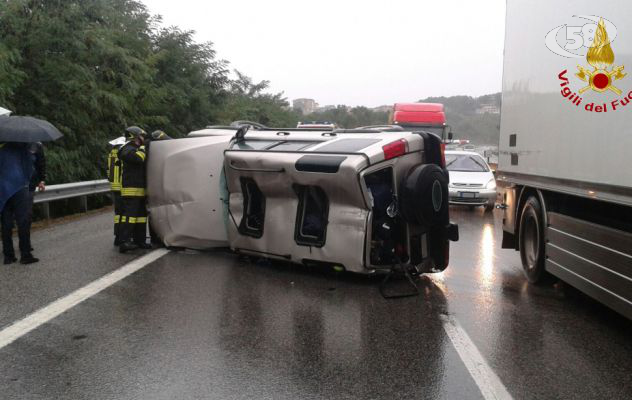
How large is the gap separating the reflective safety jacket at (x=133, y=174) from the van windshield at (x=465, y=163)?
10.00 metres

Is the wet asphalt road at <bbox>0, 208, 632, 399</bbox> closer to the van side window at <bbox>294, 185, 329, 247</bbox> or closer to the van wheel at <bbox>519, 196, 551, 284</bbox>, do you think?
the van wheel at <bbox>519, 196, 551, 284</bbox>

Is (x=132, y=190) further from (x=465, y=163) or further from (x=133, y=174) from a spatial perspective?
(x=465, y=163)

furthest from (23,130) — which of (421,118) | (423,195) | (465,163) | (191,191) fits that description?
(421,118)

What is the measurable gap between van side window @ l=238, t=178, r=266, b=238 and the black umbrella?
2552 mm

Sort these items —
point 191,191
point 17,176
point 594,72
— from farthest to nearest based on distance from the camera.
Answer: point 191,191 → point 17,176 → point 594,72

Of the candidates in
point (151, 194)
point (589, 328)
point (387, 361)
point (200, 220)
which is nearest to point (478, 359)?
point (387, 361)

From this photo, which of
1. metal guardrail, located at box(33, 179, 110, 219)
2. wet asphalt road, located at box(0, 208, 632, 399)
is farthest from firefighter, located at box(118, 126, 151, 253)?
metal guardrail, located at box(33, 179, 110, 219)

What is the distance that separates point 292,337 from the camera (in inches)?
206

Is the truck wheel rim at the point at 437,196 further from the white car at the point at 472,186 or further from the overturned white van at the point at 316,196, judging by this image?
the white car at the point at 472,186

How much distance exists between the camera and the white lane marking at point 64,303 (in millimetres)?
5199

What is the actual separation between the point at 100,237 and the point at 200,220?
2.59 m

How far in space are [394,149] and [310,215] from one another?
4.49ft

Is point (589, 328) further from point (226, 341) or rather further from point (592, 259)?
point (226, 341)

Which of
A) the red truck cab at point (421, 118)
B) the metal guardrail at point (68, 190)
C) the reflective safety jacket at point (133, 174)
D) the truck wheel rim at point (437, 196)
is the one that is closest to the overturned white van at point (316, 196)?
the truck wheel rim at point (437, 196)
